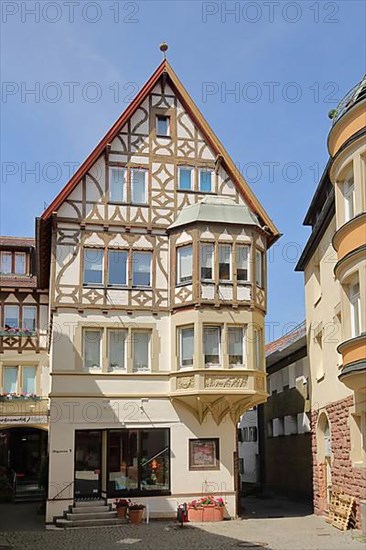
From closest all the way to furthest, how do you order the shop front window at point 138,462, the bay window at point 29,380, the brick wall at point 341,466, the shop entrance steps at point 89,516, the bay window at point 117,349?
the brick wall at point 341,466
the shop entrance steps at point 89,516
the shop front window at point 138,462
the bay window at point 117,349
the bay window at point 29,380

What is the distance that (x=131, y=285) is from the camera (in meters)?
27.7

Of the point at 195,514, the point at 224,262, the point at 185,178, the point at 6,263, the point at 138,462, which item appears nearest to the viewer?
the point at 195,514

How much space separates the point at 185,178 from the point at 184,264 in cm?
345

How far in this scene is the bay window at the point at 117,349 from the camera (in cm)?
2720

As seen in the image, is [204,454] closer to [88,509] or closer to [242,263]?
[88,509]

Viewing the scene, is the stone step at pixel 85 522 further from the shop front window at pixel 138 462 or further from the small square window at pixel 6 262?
the small square window at pixel 6 262

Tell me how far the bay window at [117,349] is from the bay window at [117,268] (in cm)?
177

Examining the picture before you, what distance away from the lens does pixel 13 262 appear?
39688 millimetres

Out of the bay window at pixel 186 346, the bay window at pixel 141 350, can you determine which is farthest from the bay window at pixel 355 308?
the bay window at pixel 141 350

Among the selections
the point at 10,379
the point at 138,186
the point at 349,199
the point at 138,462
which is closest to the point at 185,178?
the point at 138,186

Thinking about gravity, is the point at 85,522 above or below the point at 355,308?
below

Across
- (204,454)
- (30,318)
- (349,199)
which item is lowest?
(204,454)

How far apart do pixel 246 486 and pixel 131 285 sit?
17.2m

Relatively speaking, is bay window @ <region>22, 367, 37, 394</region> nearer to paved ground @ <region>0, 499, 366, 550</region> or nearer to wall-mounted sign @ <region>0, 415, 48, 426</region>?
wall-mounted sign @ <region>0, 415, 48, 426</region>
